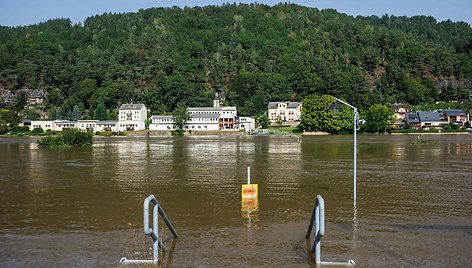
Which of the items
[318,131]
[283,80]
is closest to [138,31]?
[283,80]

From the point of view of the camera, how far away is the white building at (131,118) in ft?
359

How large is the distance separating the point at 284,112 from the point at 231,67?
35030 mm

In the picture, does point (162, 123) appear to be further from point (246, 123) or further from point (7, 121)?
point (7, 121)

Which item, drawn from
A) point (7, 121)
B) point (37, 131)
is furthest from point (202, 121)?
point (7, 121)

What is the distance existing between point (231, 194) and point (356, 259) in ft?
32.4

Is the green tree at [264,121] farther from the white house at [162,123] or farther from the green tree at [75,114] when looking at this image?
the green tree at [75,114]

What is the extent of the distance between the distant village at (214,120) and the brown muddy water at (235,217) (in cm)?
7351

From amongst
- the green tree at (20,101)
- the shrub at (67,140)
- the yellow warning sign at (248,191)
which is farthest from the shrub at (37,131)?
the yellow warning sign at (248,191)

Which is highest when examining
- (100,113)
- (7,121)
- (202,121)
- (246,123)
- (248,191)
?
(100,113)

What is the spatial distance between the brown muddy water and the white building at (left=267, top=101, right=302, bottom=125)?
83252 millimetres

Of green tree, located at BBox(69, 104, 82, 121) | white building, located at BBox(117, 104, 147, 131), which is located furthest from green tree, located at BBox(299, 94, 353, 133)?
green tree, located at BBox(69, 104, 82, 121)

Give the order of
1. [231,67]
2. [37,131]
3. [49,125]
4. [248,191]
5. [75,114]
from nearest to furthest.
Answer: [248,191] → [37,131] → [49,125] → [75,114] → [231,67]

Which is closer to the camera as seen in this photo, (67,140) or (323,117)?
(67,140)

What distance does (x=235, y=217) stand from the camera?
15.6 m
